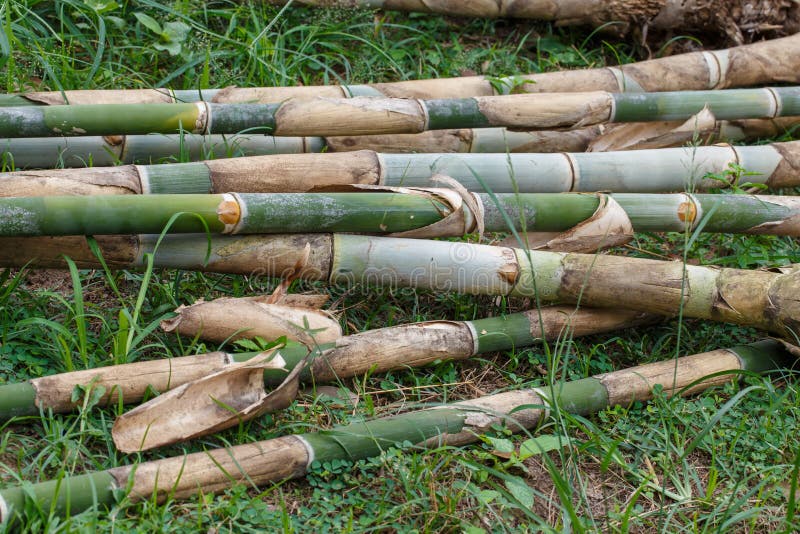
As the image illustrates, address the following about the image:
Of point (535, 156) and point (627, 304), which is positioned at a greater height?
point (535, 156)

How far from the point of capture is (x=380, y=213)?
2477 mm

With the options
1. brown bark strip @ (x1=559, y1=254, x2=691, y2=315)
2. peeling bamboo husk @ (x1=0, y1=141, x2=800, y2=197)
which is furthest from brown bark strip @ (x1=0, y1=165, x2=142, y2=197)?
brown bark strip @ (x1=559, y1=254, x2=691, y2=315)

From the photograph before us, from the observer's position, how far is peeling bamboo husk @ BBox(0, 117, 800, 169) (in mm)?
2773

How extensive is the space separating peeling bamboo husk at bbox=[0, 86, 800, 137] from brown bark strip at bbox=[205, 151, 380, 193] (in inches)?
4.5

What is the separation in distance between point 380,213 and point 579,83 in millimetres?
1275

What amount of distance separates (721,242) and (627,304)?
2.47ft

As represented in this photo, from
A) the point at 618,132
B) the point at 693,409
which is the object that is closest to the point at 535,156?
the point at 618,132

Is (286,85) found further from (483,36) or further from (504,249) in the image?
(504,249)

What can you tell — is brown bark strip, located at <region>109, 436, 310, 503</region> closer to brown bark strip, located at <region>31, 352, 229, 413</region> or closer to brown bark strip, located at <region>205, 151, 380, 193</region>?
brown bark strip, located at <region>31, 352, 229, 413</region>

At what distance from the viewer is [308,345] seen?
233cm

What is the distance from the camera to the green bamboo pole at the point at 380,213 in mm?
2223

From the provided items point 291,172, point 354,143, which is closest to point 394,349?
point 291,172

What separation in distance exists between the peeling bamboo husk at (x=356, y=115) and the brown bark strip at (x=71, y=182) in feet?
0.73

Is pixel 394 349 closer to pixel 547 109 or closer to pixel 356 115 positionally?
pixel 356 115
